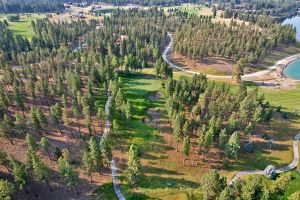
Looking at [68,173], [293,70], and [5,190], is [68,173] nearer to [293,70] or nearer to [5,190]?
[5,190]

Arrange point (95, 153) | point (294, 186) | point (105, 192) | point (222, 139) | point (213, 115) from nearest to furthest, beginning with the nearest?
point (294, 186)
point (105, 192)
point (95, 153)
point (222, 139)
point (213, 115)

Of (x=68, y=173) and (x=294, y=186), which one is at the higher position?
(x=68, y=173)

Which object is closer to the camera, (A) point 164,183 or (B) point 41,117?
(A) point 164,183

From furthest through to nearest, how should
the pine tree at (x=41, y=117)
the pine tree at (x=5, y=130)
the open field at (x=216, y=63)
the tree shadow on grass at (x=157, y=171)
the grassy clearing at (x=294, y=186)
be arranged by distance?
the open field at (x=216, y=63) → the pine tree at (x=41, y=117) → the pine tree at (x=5, y=130) → the tree shadow on grass at (x=157, y=171) → the grassy clearing at (x=294, y=186)

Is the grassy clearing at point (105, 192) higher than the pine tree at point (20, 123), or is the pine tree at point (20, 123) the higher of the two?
the pine tree at point (20, 123)

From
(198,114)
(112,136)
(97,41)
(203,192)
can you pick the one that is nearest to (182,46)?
(97,41)

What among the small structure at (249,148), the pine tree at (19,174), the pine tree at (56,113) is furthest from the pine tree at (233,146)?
the pine tree at (56,113)

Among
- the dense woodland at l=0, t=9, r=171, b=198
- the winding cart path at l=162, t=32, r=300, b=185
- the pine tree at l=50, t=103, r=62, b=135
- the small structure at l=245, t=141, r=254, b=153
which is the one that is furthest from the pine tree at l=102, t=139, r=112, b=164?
the small structure at l=245, t=141, r=254, b=153

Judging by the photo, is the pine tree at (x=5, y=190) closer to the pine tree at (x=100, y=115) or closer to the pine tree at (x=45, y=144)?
the pine tree at (x=45, y=144)

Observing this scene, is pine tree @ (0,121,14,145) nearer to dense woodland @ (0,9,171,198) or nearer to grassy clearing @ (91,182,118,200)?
dense woodland @ (0,9,171,198)

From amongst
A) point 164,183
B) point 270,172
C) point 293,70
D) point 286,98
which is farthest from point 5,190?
point 293,70
